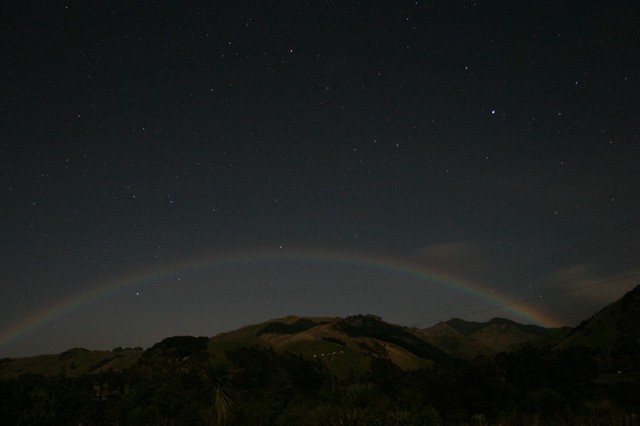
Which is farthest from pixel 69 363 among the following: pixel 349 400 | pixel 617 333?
pixel 617 333

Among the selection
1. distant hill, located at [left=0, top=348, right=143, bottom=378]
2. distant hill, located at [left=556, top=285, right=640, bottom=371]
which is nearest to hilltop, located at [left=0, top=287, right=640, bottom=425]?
distant hill, located at [left=556, top=285, right=640, bottom=371]

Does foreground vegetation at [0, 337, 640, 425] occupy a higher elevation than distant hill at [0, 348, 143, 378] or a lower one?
lower

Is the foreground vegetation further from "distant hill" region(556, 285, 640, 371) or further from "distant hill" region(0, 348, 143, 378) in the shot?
"distant hill" region(0, 348, 143, 378)

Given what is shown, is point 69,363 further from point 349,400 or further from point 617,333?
point 617,333

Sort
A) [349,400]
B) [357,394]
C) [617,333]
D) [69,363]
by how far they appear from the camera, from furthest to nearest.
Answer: [69,363] → [617,333] → [357,394] → [349,400]

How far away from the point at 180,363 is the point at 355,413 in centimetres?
11337

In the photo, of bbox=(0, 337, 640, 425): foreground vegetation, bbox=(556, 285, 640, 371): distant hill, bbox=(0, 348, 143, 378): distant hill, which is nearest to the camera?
bbox=(0, 337, 640, 425): foreground vegetation

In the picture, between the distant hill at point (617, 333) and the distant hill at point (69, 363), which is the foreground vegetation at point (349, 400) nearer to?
the distant hill at point (617, 333)

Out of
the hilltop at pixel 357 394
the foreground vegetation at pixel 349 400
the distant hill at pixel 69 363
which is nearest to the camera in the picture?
the foreground vegetation at pixel 349 400

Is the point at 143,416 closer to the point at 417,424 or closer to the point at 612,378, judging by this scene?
the point at 417,424

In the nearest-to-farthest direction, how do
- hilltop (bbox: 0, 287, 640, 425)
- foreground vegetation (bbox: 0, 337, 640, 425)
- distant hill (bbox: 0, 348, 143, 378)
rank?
1. foreground vegetation (bbox: 0, 337, 640, 425)
2. hilltop (bbox: 0, 287, 640, 425)
3. distant hill (bbox: 0, 348, 143, 378)

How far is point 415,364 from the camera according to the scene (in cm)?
18900

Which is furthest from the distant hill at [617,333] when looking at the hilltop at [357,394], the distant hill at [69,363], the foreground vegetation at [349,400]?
the distant hill at [69,363]

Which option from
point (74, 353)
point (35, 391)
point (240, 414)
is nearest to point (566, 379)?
point (240, 414)
